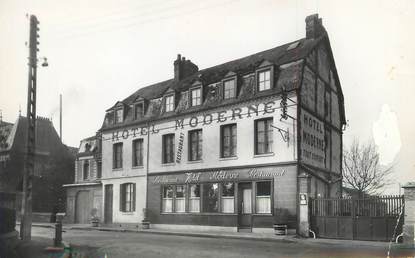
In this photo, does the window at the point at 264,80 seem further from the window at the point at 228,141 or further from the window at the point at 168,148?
the window at the point at 168,148

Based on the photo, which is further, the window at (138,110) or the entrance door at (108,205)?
the entrance door at (108,205)

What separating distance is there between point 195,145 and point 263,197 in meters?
5.90

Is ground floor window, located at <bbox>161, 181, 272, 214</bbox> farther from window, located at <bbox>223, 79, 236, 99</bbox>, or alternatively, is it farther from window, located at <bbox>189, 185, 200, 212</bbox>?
window, located at <bbox>223, 79, 236, 99</bbox>

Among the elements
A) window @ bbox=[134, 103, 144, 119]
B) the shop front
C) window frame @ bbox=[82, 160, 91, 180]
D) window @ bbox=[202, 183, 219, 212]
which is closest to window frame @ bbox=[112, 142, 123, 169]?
window @ bbox=[134, 103, 144, 119]

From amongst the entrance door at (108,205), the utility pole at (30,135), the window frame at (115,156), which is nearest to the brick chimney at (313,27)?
the window frame at (115,156)

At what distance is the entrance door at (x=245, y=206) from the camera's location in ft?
76.2

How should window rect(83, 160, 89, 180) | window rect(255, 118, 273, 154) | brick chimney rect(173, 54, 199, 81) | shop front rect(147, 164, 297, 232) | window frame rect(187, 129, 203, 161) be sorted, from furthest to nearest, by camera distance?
window rect(83, 160, 89, 180) → brick chimney rect(173, 54, 199, 81) → window frame rect(187, 129, 203, 161) → window rect(255, 118, 273, 154) → shop front rect(147, 164, 297, 232)

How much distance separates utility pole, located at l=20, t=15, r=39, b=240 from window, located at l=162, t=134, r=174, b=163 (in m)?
12.7

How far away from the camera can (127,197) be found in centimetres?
3077

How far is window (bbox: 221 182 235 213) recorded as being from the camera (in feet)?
78.9

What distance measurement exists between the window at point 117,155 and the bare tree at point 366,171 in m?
21.6

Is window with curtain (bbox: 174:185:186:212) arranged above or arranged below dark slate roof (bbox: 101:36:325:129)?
below

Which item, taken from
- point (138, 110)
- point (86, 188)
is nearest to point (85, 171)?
point (86, 188)

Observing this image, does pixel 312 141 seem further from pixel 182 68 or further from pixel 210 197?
pixel 182 68
